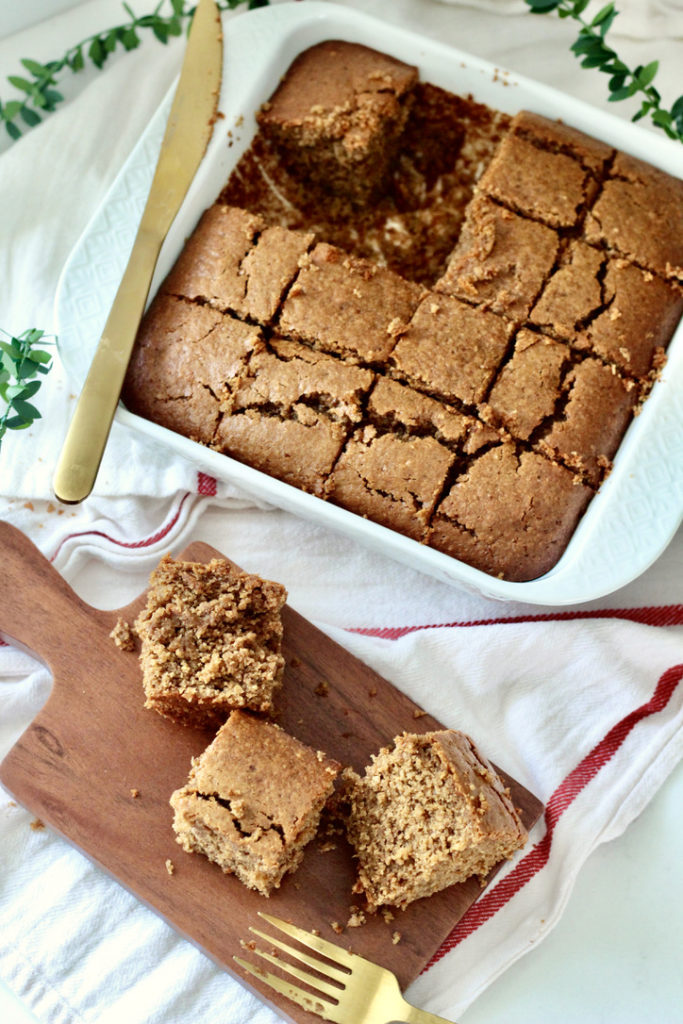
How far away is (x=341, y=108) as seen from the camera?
10.6ft

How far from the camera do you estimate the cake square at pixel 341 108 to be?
3213 millimetres

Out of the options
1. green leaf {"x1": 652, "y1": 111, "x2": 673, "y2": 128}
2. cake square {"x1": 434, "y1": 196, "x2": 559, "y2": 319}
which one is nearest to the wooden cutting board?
cake square {"x1": 434, "y1": 196, "x2": 559, "y2": 319}

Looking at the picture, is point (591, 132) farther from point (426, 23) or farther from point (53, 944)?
point (53, 944)

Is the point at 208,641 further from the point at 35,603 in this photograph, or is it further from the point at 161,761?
the point at 35,603

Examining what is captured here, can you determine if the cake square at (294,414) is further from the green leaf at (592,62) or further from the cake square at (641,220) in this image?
the green leaf at (592,62)

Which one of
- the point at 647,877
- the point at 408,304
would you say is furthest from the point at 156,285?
the point at 647,877

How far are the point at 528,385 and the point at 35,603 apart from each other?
5.33 ft

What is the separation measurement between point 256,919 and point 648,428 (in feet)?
5.86

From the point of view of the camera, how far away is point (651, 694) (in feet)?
10.4

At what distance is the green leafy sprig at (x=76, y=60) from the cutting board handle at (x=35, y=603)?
147 cm

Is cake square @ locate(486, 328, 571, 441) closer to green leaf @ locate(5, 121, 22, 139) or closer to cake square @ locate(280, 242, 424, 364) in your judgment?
cake square @ locate(280, 242, 424, 364)

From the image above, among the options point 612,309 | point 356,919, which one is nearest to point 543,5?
point 612,309

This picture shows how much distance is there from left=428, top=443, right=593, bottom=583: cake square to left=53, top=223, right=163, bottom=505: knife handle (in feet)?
3.29

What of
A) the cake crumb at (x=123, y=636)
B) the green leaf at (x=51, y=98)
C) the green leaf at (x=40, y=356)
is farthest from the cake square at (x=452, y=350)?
the green leaf at (x=51, y=98)
